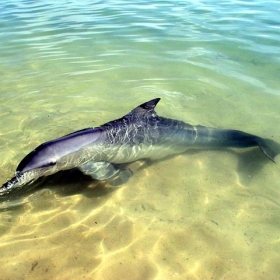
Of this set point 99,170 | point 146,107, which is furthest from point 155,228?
point 146,107

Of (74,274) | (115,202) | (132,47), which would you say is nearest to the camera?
(74,274)

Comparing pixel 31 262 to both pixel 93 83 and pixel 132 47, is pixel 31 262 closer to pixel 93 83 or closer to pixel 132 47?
pixel 93 83

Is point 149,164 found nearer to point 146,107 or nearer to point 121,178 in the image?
point 121,178

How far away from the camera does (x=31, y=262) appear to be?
4215 millimetres

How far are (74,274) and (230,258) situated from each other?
6.65 ft

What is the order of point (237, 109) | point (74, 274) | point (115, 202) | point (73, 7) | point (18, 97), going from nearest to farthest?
point (74, 274), point (115, 202), point (237, 109), point (18, 97), point (73, 7)

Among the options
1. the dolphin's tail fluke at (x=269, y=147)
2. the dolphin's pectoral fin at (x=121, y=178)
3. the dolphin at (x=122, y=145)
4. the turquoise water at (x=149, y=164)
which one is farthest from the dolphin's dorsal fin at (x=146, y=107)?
the dolphin's tail fluke at (x=269, y=147)

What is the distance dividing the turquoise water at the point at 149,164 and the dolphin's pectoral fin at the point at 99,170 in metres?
0.14

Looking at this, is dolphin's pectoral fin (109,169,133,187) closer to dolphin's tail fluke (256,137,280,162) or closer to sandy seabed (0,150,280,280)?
sandy seabed (0,150,280,280)

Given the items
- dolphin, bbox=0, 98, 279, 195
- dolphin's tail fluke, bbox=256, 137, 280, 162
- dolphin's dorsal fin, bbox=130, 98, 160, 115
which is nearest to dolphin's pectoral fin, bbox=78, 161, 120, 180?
dolphin, bbox=0, 98, 279, 195

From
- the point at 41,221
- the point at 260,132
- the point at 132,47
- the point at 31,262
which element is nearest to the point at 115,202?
the point at 41,221

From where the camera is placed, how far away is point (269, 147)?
6.24 m

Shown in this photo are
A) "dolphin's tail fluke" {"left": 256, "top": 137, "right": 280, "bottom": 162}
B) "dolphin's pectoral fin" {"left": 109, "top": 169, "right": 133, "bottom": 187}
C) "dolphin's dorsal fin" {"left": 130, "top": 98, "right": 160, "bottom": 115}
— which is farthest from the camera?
"dolphin's dorsal fin" {"left": 130, "top": 98, "right": 160, "bottom": 115}

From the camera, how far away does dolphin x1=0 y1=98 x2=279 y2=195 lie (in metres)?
5.23
